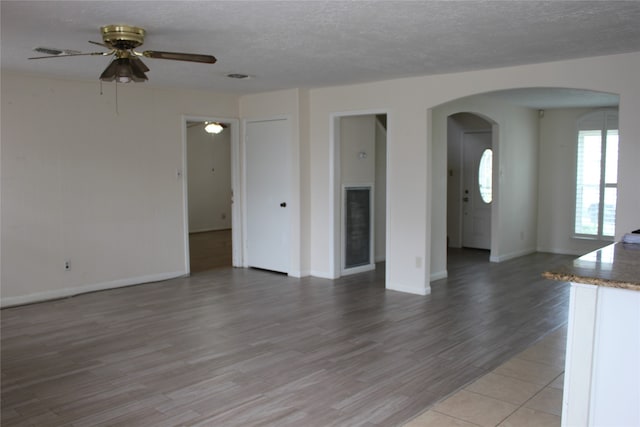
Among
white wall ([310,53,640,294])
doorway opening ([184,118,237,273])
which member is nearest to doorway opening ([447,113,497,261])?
white wall ([310,53,640,294])

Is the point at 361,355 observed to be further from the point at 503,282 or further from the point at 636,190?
the point at 503,282

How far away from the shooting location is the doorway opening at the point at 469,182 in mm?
8828

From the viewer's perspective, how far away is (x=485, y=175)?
29.1 feet

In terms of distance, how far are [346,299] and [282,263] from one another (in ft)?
5.20

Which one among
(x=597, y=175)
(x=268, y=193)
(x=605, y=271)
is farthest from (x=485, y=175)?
(x=605, y=271)

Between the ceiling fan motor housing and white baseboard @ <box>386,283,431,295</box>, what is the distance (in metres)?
3.76

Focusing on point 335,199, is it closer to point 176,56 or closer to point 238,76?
point 238,76

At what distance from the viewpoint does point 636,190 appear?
4.34 metres

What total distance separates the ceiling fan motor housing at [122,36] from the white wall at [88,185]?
234cm

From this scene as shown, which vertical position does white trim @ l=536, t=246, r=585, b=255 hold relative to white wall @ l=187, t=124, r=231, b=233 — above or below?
below

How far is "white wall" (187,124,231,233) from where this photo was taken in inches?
448

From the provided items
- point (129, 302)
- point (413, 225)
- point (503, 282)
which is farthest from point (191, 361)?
Result: point (503, 282)

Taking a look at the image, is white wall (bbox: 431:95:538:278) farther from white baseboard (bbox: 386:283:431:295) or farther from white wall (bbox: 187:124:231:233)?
white wall (bbox: 187:124:231:233)

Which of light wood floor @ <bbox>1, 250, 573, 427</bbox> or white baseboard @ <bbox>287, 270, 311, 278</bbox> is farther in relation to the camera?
white baseboard @ <bbox>287, 270, 311, 278</bbox>
